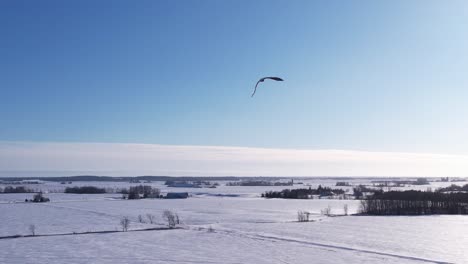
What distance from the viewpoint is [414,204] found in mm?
55250

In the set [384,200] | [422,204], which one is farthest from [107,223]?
[422,204]

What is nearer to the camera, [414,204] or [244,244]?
[244,244]

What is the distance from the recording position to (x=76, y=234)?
1119 inches

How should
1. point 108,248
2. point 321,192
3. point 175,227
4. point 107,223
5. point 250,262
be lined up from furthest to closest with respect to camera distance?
→ point 321,192
point 107,223
point 175,227
point 108,248
point 250,262

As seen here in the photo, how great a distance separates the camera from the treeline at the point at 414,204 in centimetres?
5194

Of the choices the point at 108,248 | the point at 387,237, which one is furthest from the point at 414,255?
the point at 108,248

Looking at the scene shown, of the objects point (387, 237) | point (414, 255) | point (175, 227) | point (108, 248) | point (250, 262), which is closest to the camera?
point (250, 262)

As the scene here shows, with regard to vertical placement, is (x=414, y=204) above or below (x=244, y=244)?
above

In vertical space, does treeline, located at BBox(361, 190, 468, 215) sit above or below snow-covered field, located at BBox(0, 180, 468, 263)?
above

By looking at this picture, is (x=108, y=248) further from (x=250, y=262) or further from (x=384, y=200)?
(x=384, y=200)

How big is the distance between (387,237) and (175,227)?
1295 centimetres

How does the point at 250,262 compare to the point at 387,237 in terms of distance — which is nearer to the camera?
the point at 250,262

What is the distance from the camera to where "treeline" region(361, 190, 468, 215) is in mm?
51938

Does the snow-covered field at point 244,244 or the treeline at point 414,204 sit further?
the treeline at point 414,204
